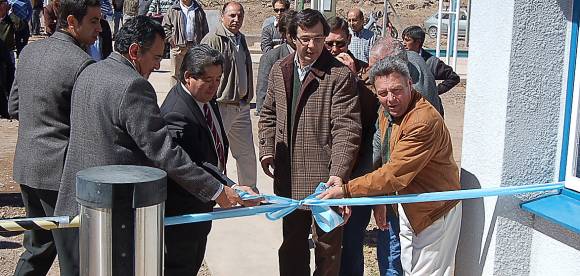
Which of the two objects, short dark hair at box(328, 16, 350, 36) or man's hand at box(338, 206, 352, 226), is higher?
short dark hair at box(328, 16, 350, 36)

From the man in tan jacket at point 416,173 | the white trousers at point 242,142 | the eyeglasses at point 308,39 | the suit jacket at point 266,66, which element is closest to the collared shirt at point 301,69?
the eyeglasses at point 308,39

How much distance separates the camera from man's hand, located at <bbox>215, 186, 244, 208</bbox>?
356 centimetres

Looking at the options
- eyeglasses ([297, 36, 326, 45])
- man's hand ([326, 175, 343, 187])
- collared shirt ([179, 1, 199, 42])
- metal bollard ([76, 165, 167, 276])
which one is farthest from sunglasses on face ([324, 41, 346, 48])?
collared shirt ([179, 1, 199, 42])

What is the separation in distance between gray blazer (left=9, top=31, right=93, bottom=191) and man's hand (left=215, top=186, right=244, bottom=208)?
93cm

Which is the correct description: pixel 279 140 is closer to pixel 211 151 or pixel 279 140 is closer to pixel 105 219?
pixel 211 151

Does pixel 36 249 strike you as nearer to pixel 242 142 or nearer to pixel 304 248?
pixel 304 248

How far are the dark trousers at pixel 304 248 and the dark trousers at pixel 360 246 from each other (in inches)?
12.0

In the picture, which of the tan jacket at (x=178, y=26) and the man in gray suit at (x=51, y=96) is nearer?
the man in gray suit at (x=51, y=96)

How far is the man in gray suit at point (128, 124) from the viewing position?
3344 millimetres

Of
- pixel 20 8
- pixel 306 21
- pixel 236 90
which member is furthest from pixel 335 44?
pixel 20 8

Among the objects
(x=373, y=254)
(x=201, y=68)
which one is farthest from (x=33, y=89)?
(x=373, y=254)

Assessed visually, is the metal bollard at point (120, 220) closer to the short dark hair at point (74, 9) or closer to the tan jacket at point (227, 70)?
the short dark hair at point (74, 9)

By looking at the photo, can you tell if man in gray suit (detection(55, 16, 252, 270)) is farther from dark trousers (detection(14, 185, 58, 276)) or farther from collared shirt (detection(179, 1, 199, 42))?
collared shirt (detection(179, 1, 199, 42))

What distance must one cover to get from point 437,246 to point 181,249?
4.22 feet
